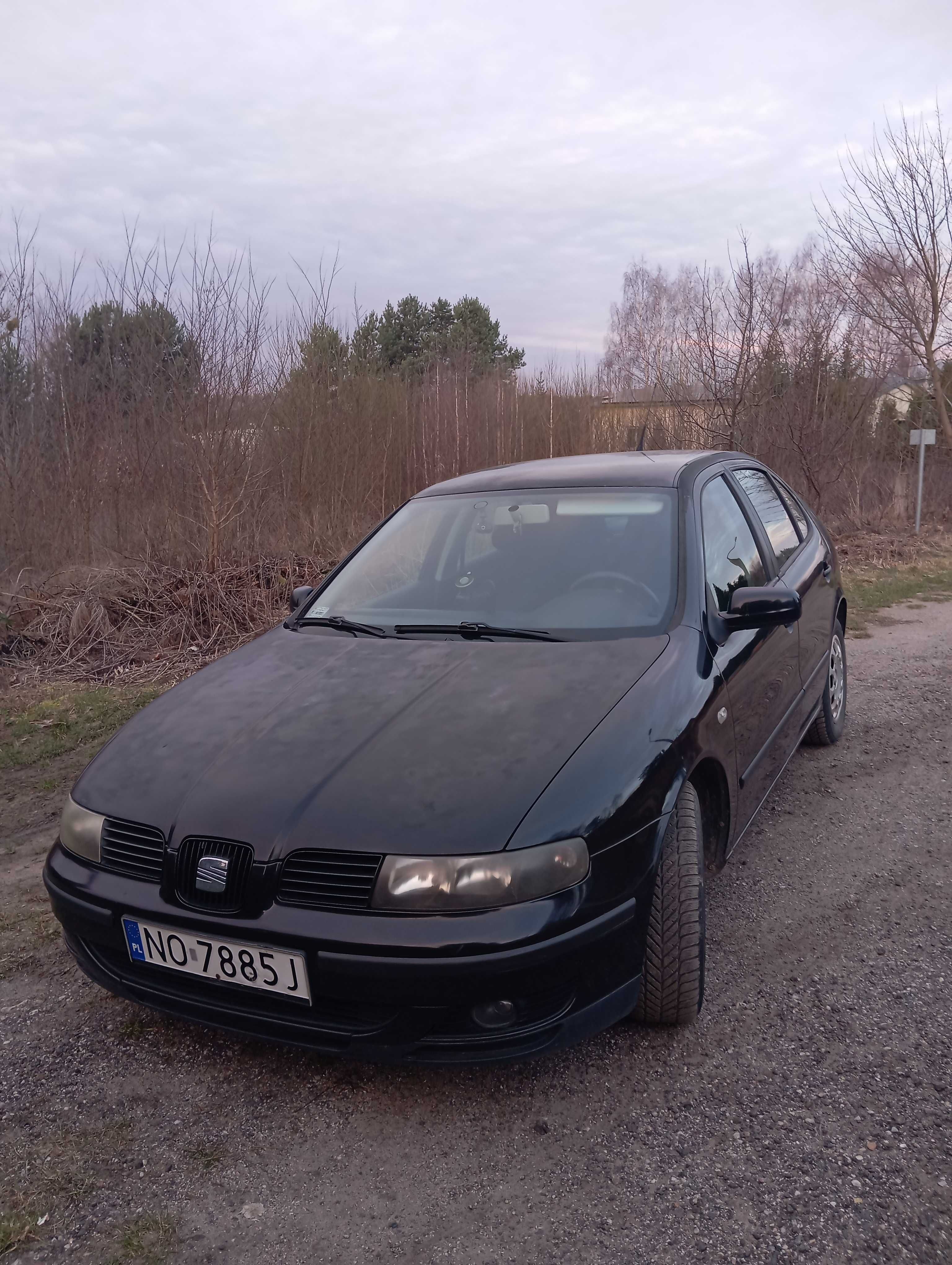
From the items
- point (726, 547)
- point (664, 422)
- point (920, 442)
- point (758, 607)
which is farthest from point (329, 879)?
point (920, 442)

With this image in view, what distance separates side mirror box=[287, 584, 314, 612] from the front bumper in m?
1.55

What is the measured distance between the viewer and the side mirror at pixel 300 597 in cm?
355

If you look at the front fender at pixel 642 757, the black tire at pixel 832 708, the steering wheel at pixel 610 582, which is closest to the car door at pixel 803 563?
the black tire at pixel 832 708

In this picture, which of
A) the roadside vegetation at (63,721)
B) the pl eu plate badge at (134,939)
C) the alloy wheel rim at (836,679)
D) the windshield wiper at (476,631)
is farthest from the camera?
the roadside vegetation at (63,721)

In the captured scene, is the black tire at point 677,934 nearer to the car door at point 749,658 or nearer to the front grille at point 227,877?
the car door at point 749,658

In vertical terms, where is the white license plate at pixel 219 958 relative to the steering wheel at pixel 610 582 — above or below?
below

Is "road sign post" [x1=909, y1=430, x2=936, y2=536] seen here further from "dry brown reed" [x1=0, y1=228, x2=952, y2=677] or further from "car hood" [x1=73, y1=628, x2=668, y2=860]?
"car hood" [x1=73, y1=628, x2=668, y2=860]

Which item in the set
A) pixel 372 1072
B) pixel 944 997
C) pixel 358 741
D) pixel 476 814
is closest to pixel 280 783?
pixel 358 741

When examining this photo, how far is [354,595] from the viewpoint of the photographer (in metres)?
3.38

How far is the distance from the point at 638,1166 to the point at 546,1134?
220 millimetres

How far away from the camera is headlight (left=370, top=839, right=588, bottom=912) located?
1.92 metres

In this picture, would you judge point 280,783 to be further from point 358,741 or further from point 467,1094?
point 467,1094

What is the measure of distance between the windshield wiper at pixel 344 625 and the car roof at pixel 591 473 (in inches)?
31.8

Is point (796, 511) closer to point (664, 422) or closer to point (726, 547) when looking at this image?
point (726, 547)
